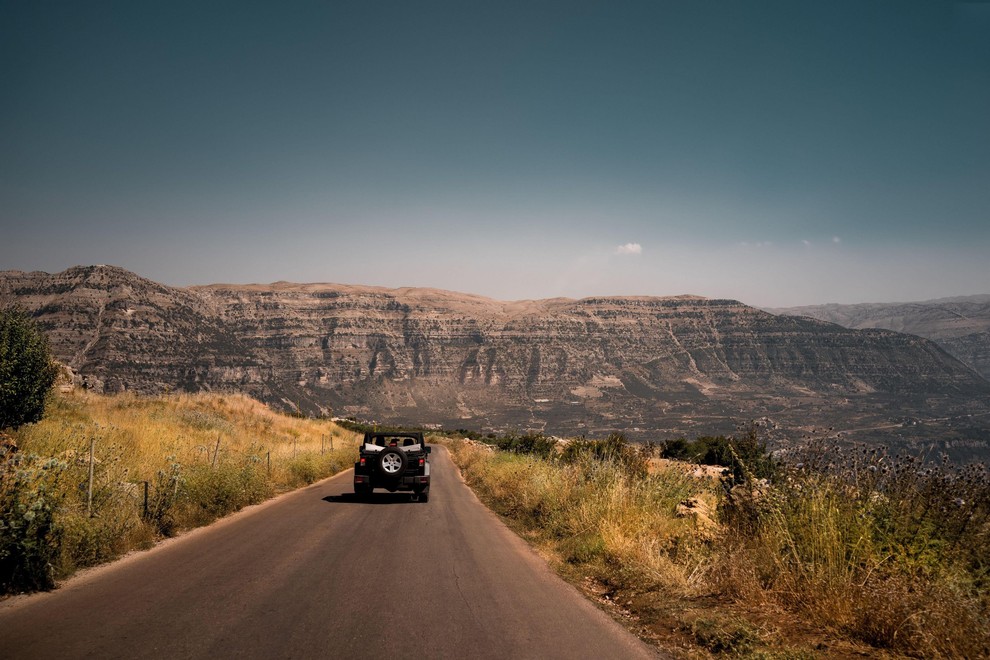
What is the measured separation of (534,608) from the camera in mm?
6848

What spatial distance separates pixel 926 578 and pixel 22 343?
84.8ft

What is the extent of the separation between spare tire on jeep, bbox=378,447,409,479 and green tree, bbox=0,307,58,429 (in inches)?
470

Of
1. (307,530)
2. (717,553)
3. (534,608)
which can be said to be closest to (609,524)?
(717,553)

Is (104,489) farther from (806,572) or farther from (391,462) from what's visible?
(806,572)

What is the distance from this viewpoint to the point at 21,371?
62.1 feet

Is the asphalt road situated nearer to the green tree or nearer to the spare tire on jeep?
the spare tire on jeep

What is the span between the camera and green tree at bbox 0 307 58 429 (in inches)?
710

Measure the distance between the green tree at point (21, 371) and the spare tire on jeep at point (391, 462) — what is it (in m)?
11.9

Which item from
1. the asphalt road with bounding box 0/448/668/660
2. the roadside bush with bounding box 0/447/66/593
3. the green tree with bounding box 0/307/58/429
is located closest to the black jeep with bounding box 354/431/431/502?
the asphalt road with bounding box 0/448/668/660

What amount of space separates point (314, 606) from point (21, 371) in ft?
62.8

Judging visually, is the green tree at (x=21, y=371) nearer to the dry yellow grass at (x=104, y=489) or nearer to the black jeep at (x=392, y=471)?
the dry yellow grass at (x=104, y=489)

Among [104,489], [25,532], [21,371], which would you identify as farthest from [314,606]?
[21,371]

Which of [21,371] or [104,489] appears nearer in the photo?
[104,489]

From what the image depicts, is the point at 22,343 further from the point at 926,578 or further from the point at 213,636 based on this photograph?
the point at 926,578
